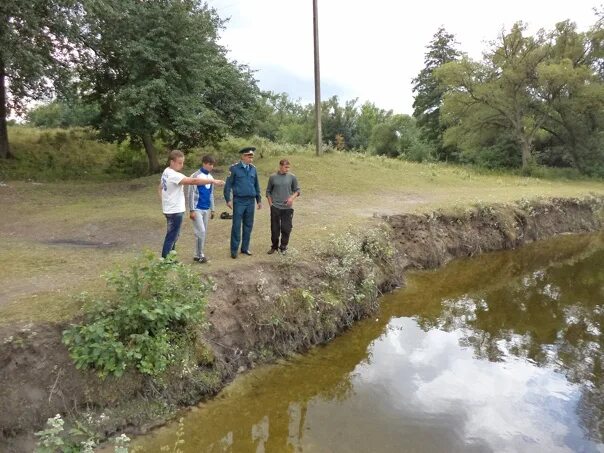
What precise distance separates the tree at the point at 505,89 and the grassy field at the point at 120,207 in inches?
200

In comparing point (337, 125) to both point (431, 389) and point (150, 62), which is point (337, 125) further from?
point (431, 389)

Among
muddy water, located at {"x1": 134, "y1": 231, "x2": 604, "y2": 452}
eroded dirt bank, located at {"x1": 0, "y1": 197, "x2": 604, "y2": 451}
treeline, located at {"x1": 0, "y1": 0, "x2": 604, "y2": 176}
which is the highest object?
treeline, located at {"x1": 0, "y1": 0, "x2": 604, "y2": 176}

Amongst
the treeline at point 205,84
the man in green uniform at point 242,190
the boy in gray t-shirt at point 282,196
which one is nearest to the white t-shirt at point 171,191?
the man in green uniform at point 242,190

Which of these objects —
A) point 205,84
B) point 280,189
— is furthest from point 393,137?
point 280,189

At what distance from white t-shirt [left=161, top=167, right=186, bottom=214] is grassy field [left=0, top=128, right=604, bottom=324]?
1139mm

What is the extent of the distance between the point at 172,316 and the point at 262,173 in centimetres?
1388

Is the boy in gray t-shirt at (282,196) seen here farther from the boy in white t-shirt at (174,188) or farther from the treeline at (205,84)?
the treeline at (205,84)

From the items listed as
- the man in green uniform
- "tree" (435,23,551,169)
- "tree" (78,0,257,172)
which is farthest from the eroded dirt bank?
"tree" (435,23,551,169)

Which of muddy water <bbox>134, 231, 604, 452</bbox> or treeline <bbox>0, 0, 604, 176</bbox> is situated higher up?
treeline <bbox>0, 0, 604, 176</bbox>

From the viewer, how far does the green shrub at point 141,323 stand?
16.2 ft

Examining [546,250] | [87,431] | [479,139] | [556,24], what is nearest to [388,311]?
[87,431]

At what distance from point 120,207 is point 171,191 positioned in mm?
7518

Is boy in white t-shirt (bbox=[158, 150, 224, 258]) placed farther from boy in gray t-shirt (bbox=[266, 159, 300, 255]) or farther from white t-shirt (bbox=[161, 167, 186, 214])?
boy in gray t-shirt (bbox=[266, 159, 300, 255])

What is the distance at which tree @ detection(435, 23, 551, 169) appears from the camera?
91.3ft
